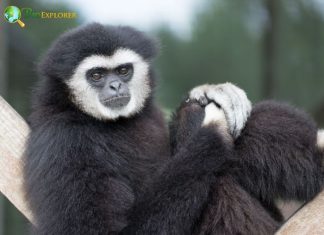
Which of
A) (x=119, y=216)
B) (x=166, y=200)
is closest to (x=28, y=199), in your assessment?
(x=119, y=216)

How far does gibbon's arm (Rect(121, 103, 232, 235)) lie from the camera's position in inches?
131

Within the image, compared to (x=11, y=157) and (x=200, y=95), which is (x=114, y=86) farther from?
(x=11, y=157)

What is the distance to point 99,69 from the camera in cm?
382

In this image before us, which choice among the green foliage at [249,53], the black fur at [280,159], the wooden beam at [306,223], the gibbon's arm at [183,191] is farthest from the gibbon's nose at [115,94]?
the green foliage at [249,53]

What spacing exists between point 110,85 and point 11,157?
845 mm

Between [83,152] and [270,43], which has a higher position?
[83,152]

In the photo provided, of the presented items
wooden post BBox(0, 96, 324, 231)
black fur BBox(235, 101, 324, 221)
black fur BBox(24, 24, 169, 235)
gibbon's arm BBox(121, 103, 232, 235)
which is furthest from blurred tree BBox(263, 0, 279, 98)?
wooden post BBox(0, 96, 324, 231)

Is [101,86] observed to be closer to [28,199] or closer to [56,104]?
[56,104]

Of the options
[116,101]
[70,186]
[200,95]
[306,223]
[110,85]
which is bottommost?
[306,223]

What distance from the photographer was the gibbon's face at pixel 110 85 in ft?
12.3

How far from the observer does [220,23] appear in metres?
7.89

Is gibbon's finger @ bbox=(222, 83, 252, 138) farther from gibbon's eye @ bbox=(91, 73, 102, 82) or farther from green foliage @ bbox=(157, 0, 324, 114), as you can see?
green foliage @ bbox=(157, 0, 324, 114)

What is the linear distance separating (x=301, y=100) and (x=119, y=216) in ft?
17.4

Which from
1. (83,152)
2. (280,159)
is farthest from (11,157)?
(280,159)
